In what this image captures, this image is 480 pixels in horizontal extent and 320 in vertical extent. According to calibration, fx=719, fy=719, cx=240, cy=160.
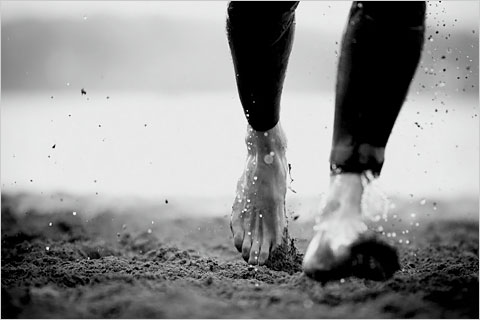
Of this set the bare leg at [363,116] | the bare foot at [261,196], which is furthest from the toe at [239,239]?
the bare leg at [363,116]

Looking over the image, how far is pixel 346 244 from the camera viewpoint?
1.56 meters

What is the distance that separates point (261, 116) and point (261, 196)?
238mm

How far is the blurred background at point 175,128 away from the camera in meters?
3.37

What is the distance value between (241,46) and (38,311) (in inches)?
33.4

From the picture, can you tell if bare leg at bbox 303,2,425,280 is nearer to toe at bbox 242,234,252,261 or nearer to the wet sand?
the wet sand

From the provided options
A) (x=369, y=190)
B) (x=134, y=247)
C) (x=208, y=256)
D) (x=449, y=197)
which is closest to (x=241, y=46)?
(x=369, y=190)

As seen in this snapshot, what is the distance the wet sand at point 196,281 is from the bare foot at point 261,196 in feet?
0.29

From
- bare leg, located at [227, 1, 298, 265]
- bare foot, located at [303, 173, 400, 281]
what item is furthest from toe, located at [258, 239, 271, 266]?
bare foot, located at [303, 173, 400, 281]

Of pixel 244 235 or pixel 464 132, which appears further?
pixel 464 132

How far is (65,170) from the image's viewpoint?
11.9ft

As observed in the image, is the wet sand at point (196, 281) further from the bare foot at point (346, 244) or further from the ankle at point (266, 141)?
the ankle at point (266, 141)

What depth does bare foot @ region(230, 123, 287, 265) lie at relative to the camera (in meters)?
2.06

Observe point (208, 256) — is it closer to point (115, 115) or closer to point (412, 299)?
point (412, 299)

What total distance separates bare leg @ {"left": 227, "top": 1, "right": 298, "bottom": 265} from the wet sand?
11cm
